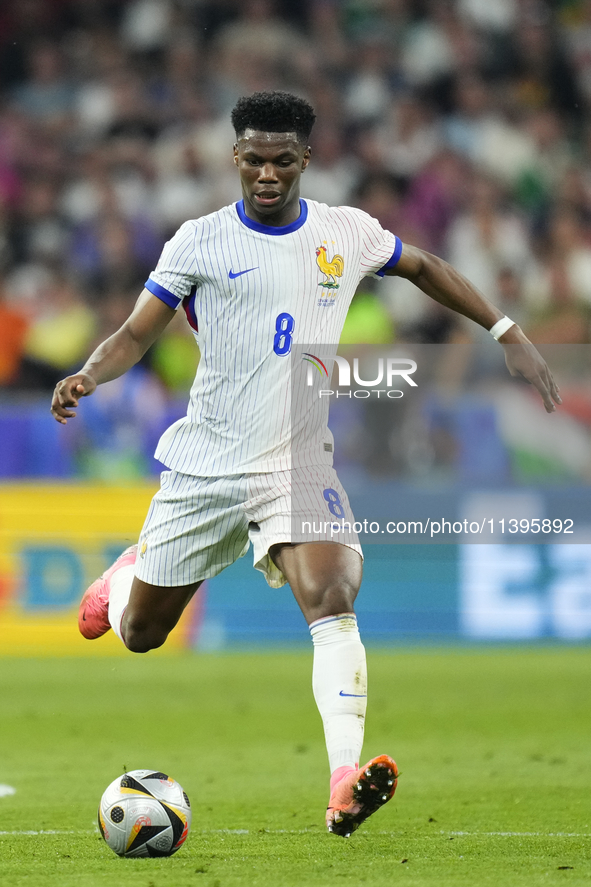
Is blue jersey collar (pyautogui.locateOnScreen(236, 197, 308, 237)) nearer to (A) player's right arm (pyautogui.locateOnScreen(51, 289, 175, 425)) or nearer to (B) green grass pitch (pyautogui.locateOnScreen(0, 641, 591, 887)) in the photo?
(A) player's right arm (pyautogui.locateOnScreen(51, 289, 175, 425))

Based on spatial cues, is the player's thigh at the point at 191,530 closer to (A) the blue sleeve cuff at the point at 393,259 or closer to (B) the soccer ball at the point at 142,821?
(B) the soccer ball at the point at 142,821

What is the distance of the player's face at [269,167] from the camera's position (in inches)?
179

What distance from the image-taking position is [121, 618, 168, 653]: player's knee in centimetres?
506

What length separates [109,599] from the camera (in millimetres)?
5457

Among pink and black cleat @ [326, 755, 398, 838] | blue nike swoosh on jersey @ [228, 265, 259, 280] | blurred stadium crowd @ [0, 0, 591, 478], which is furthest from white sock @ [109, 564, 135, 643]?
blurred stadium crowd @ [0, 0, 591, 478]

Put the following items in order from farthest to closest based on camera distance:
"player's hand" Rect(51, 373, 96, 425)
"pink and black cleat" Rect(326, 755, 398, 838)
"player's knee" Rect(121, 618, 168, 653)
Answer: "player's knee" Rect(121, 618, 168, 653)
"player's hand" Rect(51, 373, 96, 425)
"pink and black cleat" Rect(326, 755, 398, 838)

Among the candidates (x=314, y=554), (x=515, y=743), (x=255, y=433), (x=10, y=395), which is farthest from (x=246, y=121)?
(x=10, y=395)

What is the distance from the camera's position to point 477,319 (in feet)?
16.3

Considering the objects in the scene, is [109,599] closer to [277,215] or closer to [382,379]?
[277,215]

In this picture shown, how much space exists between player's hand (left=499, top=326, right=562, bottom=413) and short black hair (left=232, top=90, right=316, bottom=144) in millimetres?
1047

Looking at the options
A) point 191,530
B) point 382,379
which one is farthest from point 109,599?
point 382,379

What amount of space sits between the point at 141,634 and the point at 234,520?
0.69 meters

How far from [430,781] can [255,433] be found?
2.31m

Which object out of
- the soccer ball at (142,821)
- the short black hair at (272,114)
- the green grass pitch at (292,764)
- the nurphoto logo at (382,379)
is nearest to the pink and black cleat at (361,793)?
the green grass pitch at (292,764)
